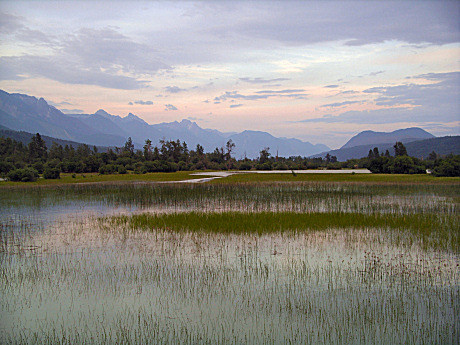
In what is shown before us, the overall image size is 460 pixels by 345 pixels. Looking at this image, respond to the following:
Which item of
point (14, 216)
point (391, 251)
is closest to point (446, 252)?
point (391, 251)

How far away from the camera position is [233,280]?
1031cm

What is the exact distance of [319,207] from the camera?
24.2m

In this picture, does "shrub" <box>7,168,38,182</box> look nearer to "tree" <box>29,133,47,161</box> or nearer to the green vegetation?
"tree" <box>29,133,47,161</box>

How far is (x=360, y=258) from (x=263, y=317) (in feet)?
19.2

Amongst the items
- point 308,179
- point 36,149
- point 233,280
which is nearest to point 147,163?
point 36,149

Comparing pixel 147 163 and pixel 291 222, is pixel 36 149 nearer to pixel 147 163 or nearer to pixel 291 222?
pixel 147 163

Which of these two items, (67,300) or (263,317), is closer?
(263,317)

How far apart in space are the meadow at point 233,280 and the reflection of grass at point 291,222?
4.2 inches

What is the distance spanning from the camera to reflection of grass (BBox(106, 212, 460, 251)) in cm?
1673

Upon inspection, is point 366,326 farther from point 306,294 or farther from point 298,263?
point 298,263

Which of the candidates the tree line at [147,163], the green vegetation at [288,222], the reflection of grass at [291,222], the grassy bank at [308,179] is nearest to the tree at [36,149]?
the tree line at [147,163]

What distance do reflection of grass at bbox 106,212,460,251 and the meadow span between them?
11 cm

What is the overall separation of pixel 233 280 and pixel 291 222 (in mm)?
8587

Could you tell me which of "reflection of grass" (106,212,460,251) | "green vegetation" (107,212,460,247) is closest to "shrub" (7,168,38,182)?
"reflection of grass" (106,212,460,251)
